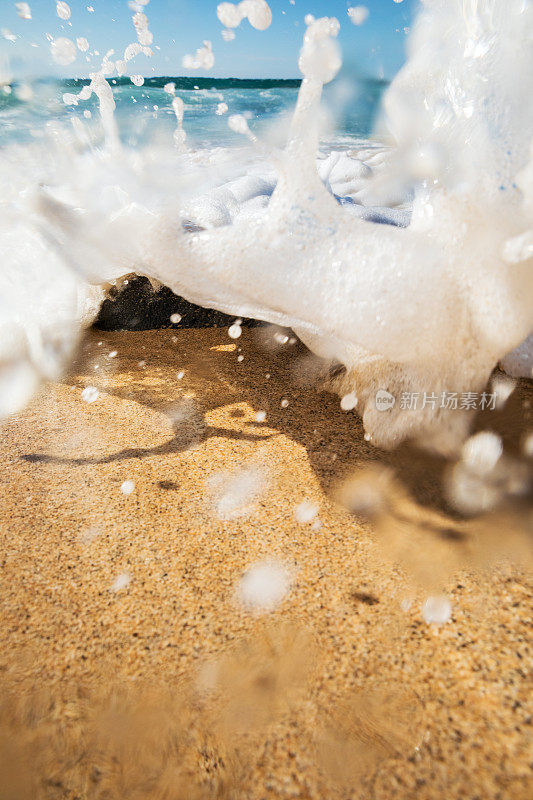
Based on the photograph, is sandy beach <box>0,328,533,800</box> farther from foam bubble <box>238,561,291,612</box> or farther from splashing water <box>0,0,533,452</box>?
splashing water <box>0,0,533,452</box>

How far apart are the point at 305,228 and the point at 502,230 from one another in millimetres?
633

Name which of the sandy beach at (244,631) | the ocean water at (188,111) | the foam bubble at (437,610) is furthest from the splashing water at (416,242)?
the ocean water at (188,111)

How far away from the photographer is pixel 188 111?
8.00 m

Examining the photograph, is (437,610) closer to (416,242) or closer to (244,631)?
(244,631)

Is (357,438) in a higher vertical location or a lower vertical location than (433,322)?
lower

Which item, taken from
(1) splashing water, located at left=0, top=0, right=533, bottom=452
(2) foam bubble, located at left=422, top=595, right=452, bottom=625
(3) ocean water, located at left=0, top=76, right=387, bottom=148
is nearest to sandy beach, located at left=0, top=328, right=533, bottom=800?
(2) foam bubble, located at left=422, top=595, right=452, bottom=625

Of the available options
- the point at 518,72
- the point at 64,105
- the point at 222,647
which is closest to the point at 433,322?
the point at 518,72

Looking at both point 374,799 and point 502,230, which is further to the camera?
point 502,230

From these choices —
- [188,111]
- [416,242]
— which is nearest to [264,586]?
[416,242]

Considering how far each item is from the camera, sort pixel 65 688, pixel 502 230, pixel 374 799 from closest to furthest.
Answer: pixel 374 799
pixel 65 688
pixel 502 230

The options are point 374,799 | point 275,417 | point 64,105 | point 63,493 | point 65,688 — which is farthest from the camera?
point 64,105

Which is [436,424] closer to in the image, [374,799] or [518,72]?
[374,799]

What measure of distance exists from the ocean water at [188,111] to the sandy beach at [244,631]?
4.99 meters

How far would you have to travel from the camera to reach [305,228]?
1585 mm
